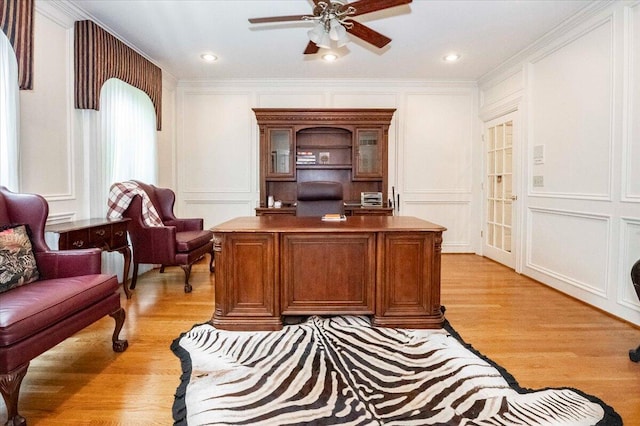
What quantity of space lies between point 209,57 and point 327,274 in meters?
3.24

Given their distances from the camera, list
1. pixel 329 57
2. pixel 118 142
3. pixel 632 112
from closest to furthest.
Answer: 1. pixel 632 112
2. pixel 118 142
3. pixel 329 57

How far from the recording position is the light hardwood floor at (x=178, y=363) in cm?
172

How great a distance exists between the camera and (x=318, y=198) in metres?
3.84

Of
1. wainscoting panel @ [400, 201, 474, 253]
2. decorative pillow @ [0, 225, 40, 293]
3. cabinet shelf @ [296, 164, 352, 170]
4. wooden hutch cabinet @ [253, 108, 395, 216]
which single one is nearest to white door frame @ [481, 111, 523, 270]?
wainscoting panel @ [400, 201, 474, 253]

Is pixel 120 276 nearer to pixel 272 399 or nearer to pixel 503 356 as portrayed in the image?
pixel 272 399

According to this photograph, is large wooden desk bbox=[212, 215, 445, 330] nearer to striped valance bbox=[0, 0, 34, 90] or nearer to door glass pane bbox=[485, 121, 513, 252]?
striped valance bbox=[0, 0, 34, 90]

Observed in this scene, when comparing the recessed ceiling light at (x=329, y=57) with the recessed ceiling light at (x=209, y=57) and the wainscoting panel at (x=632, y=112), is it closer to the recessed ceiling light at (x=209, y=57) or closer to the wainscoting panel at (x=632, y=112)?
the recessed ceiling light at (x=209, y=57)

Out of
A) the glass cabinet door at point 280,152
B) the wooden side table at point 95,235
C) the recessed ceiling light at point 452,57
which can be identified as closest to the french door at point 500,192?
the recessed ceiling light at point 452,57

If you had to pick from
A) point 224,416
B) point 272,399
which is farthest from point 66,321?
point 272,399

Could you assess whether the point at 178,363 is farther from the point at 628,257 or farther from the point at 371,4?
the point at 628,257

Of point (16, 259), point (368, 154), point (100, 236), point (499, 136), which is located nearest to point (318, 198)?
point (368, 154)

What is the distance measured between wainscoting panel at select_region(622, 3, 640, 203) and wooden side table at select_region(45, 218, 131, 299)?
407 centimetres

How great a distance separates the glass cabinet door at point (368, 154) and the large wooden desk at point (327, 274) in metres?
2.49

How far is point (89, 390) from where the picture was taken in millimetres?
1845
